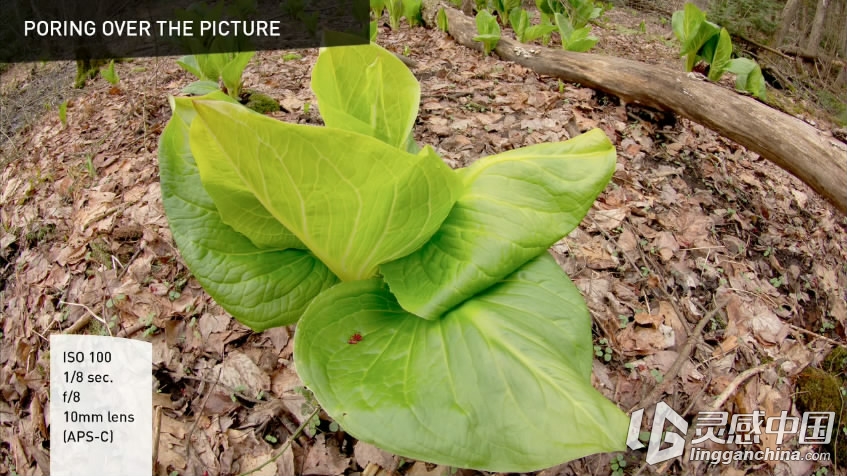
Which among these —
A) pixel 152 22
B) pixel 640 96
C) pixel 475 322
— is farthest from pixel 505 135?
pixel 152 22

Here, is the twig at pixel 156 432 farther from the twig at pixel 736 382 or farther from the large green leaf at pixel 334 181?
the twig at pixel 736 382

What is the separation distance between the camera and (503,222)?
3.63 feet

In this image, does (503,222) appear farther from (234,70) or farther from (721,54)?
(721,54)

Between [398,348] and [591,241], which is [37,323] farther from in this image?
[591,241]

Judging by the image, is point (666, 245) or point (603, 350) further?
point (666, 245)

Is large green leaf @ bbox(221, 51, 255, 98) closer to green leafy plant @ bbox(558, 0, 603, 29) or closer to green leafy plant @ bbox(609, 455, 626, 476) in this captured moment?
green leafy plant @ bbox(609, 455, 626, 476)

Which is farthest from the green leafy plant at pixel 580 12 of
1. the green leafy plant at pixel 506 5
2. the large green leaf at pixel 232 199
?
the large green leaf at pixel 232 199

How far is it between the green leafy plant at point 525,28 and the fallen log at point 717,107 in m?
A: 0.27

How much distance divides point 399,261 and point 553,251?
0.94m

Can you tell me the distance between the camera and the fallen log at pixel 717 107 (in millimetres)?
2203

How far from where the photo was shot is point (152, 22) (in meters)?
4.89

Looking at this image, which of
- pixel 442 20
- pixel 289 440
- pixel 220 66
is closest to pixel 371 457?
pixel 289 440
